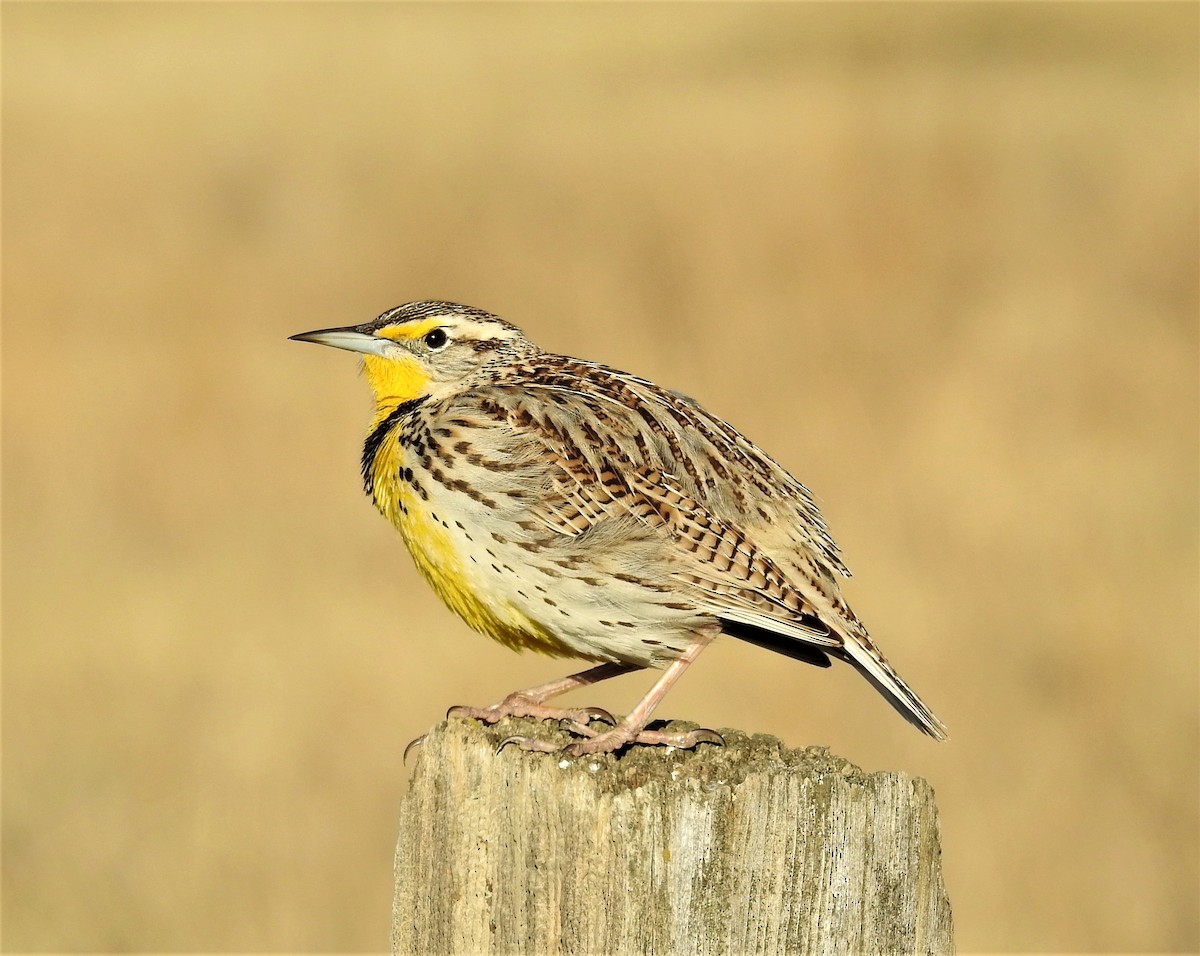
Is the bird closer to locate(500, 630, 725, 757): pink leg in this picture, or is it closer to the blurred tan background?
locate(500, 630, 725, 757): pink leg

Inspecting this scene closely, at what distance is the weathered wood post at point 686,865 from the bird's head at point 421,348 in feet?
4.35

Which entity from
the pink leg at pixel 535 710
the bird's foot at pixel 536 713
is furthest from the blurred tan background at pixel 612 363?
the bird's foot at pixel 536 713

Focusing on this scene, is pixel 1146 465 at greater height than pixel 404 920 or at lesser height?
greater

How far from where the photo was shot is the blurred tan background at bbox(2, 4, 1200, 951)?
5.41m

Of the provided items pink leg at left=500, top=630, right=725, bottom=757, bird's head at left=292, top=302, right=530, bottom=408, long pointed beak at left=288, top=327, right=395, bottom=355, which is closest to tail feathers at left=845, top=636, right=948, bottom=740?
pink leg at left=500, top=630, right=725, bottom=757

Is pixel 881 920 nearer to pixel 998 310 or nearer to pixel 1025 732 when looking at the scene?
pixel 1025 732

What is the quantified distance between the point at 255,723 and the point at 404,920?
3.47 m

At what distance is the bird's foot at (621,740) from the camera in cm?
271

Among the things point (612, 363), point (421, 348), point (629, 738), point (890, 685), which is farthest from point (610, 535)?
point (612, 363)

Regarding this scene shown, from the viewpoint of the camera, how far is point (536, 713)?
10.0ft

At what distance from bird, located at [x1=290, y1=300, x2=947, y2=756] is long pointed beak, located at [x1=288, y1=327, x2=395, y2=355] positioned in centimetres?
24

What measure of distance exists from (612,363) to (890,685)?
216 inches

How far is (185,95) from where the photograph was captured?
14383mm

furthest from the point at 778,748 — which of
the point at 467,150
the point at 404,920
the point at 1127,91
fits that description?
the point at 1127,91
